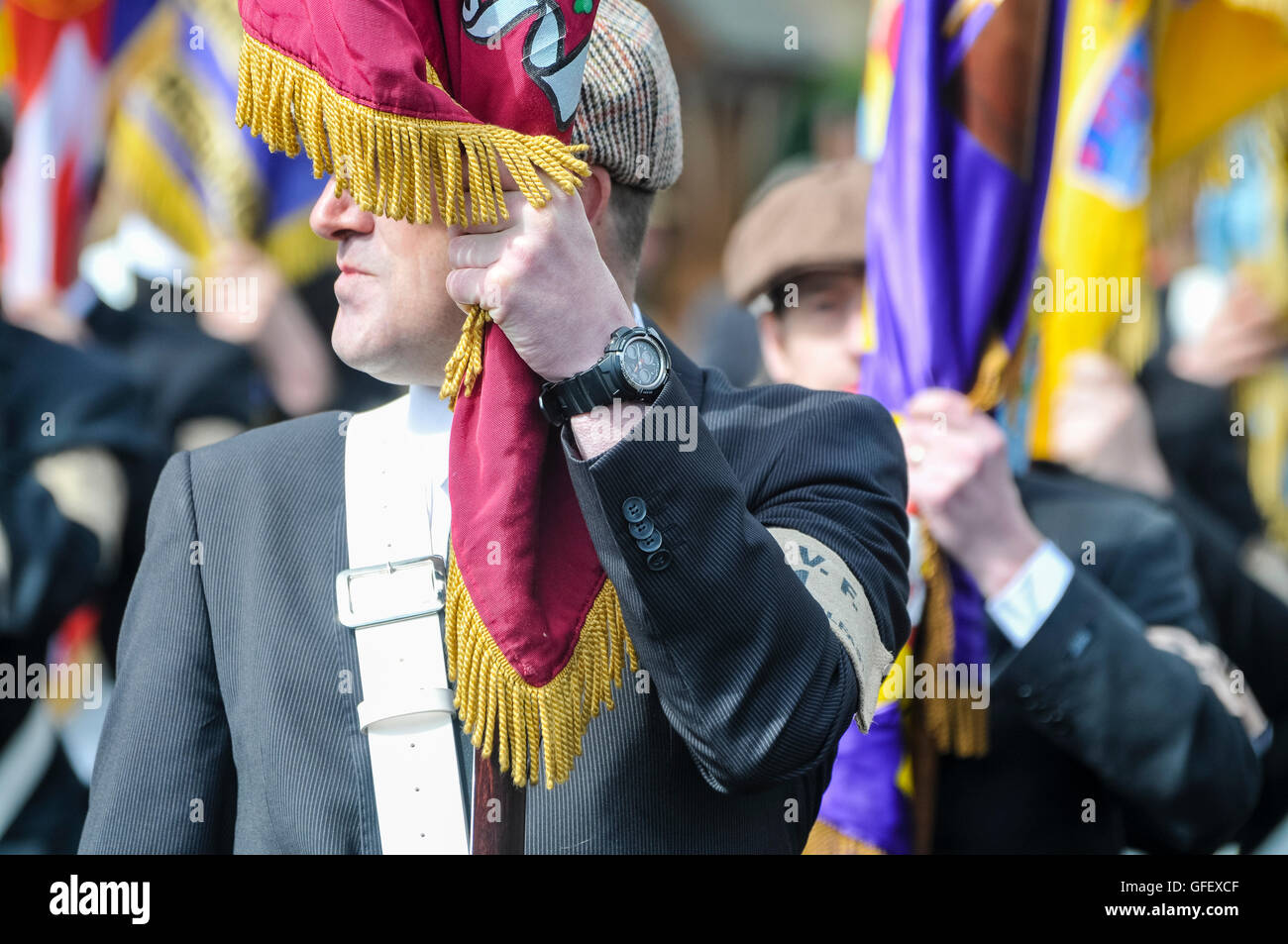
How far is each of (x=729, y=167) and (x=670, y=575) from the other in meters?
4.52

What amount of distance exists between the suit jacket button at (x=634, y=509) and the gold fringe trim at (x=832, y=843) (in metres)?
1.56

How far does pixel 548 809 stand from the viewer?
6.05 ft

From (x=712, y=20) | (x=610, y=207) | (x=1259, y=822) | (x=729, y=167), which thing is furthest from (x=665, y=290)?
(x=610, y=207)

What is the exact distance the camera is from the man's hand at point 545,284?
5.12 feet

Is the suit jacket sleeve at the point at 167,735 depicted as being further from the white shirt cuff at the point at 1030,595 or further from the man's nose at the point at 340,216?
the white shirt cuff at the point at 1030,595

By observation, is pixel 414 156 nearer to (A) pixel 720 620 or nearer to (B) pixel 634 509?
(B) pixel 634 509

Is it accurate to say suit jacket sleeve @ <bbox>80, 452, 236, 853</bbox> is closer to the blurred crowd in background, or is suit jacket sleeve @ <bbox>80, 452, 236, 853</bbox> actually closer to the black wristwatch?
the black wristwatch

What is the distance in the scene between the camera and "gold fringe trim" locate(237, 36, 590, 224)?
159cm

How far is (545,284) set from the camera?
1561mm

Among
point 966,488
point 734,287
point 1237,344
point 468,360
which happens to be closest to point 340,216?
point 468,360

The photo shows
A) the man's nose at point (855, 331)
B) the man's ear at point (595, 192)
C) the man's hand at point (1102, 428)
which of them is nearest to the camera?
the man's ear at point (595, 192)

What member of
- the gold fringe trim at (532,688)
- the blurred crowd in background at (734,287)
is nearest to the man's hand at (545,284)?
the gold fringe trim at (532,688)
